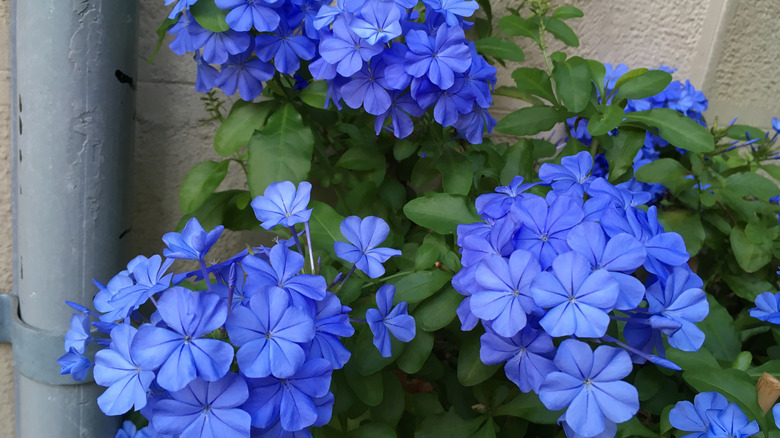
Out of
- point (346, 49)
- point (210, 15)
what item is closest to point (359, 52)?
point (346, 49)

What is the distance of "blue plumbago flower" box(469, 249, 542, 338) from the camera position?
59 cm

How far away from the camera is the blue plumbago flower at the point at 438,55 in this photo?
2.81ft

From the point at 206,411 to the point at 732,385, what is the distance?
0.68m

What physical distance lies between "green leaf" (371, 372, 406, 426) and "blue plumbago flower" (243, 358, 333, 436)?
31 cm

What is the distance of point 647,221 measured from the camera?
721 millimetres

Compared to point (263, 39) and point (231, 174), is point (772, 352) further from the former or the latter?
point (231, 174)

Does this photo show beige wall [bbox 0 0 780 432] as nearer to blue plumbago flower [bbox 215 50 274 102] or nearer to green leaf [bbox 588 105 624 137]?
blue plumbago flower [bbox 215 50 274 102]

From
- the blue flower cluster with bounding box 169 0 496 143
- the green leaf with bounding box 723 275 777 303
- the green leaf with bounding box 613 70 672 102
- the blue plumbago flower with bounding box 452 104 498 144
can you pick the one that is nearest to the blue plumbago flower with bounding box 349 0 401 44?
the blue flower cluster with bounding box 169 0 496 143

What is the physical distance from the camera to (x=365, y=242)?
2.41ft

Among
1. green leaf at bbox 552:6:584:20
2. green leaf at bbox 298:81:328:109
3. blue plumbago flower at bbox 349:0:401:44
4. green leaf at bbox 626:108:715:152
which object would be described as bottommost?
green leaf at bbox 298:81:328:109

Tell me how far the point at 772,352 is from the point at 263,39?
108cm

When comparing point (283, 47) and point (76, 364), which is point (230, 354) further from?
point (283, 47)

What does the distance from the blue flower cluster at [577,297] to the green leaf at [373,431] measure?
0.25 metres

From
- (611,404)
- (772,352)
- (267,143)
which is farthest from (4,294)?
(772,352)
